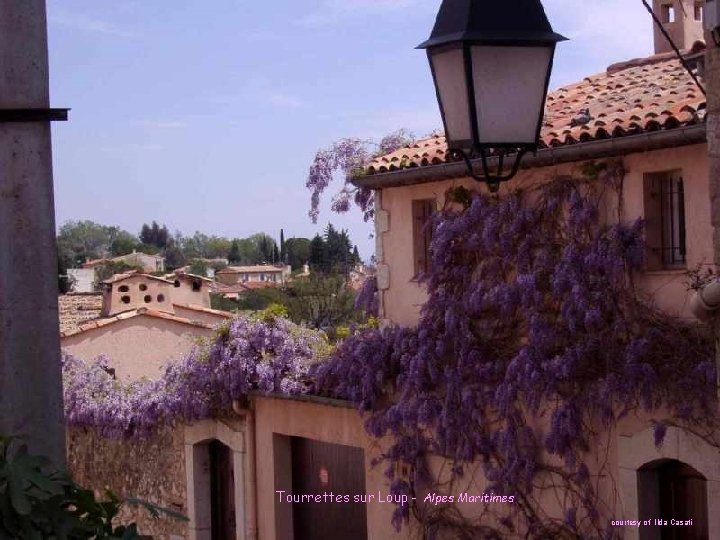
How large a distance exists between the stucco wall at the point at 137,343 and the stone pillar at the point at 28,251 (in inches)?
697

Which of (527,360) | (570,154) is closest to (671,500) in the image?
(527,360)

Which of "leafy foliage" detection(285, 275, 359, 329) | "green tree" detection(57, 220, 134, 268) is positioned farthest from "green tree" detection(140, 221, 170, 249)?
"leafy foliage" detection(285, 275, 359, 329)

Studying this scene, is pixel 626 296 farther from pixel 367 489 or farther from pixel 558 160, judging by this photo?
pixel 367 489

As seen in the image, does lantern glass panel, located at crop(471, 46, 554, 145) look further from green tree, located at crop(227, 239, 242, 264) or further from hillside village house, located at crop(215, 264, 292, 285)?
green tree, located at crop(227, 239, 242, 264)

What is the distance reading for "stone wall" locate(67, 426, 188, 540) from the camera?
50.5 feet

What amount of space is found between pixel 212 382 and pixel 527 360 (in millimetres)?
5389

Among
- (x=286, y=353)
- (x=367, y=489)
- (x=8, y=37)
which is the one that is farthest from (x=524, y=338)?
(x=8, y=37)

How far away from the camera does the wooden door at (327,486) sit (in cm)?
1262

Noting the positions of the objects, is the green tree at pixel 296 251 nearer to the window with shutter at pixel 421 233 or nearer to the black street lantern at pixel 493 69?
the window with shutter at pixel 421 233

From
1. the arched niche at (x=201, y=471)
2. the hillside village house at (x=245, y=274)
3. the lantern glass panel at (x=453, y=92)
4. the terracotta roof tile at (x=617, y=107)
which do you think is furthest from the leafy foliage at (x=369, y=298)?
the hillside village house at (x=245, y=274)

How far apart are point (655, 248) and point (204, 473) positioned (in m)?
7.67

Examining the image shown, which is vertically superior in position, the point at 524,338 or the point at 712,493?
the point at 524,338

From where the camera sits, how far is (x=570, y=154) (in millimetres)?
9680

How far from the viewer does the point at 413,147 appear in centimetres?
1252
